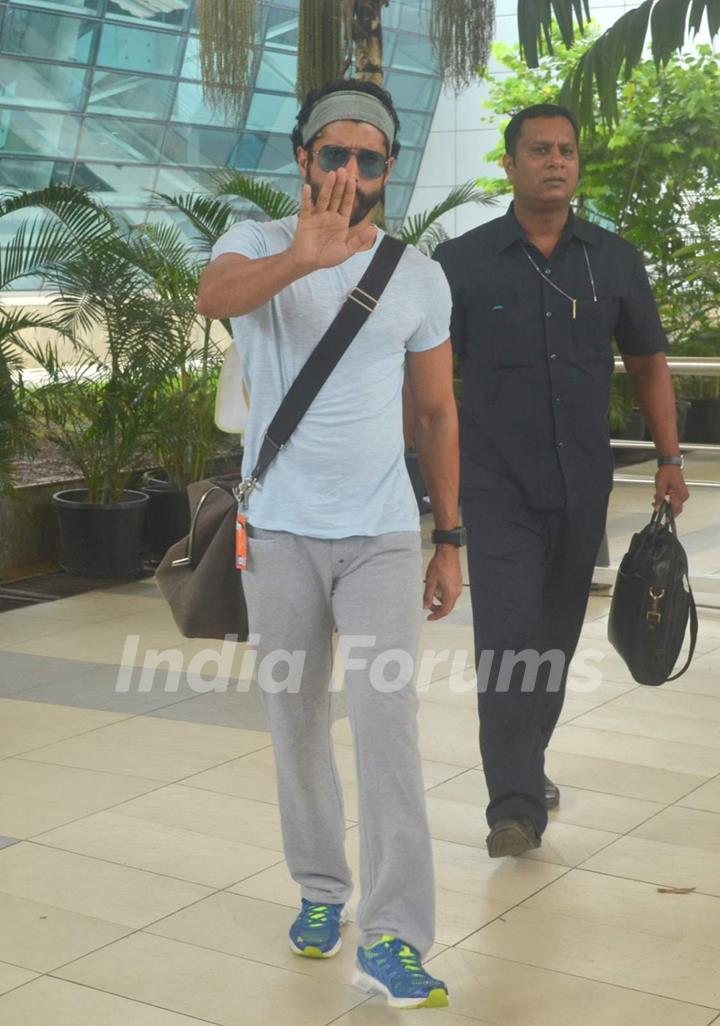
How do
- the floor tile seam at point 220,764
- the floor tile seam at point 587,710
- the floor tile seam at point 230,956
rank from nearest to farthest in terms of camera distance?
the floor tile seam at point 230,956, the floor tile seam at point 220,764, the floor tile seam at point 587,710

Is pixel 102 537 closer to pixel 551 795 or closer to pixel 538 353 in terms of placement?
pixel 551 795

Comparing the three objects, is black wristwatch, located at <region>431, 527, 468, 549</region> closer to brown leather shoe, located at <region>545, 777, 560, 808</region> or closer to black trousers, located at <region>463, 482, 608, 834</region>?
black trousers, located at <region>463, 482, 608, 834</region>

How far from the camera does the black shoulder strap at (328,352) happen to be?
3.06 meters

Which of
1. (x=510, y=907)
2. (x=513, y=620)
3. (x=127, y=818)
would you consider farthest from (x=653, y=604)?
(x=127, y=818)

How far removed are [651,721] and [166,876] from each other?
2252mm

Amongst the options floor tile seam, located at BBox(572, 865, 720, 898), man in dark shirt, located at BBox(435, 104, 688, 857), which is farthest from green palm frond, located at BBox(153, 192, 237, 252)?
floor tile seam, located at BBox(572, 865, 720, 898)

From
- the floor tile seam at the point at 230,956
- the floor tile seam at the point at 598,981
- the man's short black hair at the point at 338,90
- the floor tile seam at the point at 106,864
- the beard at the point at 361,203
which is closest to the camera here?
the beard at the point at 361,203

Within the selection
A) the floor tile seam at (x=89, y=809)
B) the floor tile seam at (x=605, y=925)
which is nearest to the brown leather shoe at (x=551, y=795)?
the floor tile seam at (x=605, y=925)

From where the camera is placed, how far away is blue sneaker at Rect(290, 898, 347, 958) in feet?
11.3

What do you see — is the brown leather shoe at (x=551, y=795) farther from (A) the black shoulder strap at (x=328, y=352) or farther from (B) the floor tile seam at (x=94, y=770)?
(A) the black shoulder strap at (x=328, y=352)

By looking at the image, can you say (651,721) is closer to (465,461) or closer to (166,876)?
(465,461)

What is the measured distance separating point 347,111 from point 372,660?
44.2 inches

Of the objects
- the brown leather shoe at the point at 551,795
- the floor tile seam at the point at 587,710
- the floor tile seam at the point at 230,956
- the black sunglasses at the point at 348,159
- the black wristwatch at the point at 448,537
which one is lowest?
the floor tile seam at the point at 230,956

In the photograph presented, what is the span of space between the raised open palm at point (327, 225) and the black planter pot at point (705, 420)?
13404 mm
